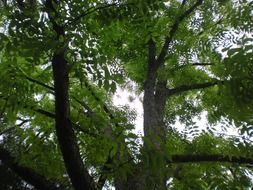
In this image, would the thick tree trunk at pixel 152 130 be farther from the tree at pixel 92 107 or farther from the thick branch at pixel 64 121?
the thick branch at pixel 64 121

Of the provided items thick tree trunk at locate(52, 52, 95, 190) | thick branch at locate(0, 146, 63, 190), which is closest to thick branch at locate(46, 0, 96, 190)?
thick tree trunk at locate(52, 52, 95, 190)

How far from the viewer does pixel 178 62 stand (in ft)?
26.8

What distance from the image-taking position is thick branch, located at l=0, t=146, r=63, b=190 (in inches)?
158

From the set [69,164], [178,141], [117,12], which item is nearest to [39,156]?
[69,164]

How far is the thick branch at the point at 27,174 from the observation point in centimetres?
402

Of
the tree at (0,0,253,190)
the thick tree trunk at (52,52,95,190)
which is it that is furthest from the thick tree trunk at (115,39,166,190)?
the thick tree trunk at (52,52,95,190)

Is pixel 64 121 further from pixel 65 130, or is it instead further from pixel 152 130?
pixel 152 130

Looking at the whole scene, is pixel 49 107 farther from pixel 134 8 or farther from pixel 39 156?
pixel 134 8

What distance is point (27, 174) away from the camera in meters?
4.10

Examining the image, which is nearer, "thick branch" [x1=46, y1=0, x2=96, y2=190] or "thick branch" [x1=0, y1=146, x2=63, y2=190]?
"thick branch" [x1=46, y1=0, x2=96, y2=190]

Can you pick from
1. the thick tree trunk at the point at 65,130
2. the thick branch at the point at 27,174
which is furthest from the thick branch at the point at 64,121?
the thick branch at the point at 27,174

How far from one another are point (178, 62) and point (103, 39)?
2881mm

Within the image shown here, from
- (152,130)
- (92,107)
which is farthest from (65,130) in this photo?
(92,107)

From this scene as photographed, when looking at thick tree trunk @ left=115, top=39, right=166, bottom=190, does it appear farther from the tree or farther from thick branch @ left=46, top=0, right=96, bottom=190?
thick branch @ left=46, top=0, right=96, bottom=190
